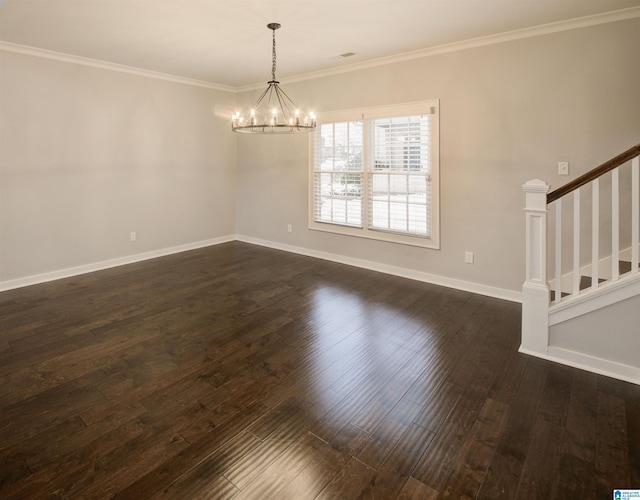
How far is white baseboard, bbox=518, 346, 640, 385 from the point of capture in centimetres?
262

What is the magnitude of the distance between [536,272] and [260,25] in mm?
3332

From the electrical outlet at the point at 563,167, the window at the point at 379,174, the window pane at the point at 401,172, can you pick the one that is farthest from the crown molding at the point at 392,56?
the electrical outlet at the point at 563,167

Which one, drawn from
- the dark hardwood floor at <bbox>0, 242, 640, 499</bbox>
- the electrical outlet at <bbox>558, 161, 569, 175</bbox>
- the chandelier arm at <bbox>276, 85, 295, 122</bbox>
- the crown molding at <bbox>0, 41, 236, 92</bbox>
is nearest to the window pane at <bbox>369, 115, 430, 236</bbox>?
the dark hardwood floor at <bbox>0, 242, 640, 499</bbox>

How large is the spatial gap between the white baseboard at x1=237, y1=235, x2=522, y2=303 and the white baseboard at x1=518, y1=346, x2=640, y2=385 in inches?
51.8

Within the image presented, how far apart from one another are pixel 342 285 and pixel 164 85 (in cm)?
415

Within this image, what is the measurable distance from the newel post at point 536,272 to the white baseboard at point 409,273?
4.19 feet

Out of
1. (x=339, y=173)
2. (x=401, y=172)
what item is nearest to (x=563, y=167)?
(x=401, y=172)

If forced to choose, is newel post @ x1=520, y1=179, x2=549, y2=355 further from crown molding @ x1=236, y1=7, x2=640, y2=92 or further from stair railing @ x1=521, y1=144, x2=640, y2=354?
crown molding @ x1=236, y1=7, x2=640, y2=92

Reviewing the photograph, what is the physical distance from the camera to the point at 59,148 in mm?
4867

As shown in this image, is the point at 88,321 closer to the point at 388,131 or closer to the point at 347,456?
the point at 347,456

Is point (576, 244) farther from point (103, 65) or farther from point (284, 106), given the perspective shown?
point (103, 65)

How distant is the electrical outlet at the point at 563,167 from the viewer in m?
3.75

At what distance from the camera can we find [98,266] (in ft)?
→ 17.7

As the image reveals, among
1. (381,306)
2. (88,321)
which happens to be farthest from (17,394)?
(381,306)
